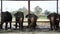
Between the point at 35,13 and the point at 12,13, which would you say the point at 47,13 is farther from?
the point at 12,13

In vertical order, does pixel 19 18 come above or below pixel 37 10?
below

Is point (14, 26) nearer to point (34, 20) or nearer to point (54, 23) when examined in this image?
point (34, 20)

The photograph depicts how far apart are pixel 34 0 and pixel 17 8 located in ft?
2.20

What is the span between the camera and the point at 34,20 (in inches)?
370

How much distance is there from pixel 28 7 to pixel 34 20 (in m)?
0.54

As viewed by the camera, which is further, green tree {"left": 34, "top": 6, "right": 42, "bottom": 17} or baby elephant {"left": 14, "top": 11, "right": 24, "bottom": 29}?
green tree {"left": 34, "top": 6, "right": 42, "bottom": 17}

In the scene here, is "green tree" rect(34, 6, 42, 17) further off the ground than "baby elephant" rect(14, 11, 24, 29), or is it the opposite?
"green tree" rect(34, 6, 42, 17)

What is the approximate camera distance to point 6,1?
9641mm

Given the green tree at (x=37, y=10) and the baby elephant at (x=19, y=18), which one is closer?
the baby elephant at (x=19, y=18)


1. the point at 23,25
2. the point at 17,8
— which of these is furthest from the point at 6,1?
the point at 23,25

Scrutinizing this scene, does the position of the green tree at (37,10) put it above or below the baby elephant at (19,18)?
above

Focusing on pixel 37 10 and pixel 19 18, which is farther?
pixel 37 10

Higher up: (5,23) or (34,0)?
(34,0)

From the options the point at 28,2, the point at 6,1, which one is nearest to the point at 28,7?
the point at 28,2
